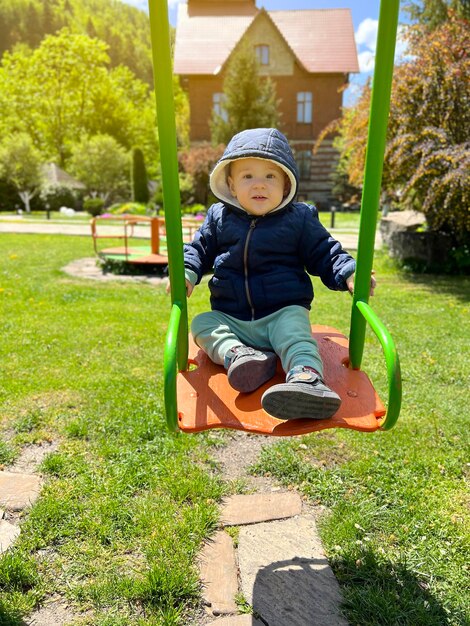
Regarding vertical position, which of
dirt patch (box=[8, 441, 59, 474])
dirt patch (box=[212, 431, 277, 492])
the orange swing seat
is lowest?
dirt patch (box=[212, 431, 277, 492])

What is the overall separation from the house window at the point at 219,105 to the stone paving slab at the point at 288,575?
85.9 feet

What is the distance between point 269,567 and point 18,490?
128cm

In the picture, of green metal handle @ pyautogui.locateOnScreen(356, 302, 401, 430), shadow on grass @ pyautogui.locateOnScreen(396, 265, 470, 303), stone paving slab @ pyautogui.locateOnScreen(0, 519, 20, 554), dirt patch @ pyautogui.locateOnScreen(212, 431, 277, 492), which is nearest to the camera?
green metal handle @ pyautogui.locateOnScreen(356, 302, 401, 430)

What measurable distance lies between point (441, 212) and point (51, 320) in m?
5.41

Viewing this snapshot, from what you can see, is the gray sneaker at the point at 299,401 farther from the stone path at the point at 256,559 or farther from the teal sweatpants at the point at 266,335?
the stone path at the point at 256,559

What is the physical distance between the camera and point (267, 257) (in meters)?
2.25

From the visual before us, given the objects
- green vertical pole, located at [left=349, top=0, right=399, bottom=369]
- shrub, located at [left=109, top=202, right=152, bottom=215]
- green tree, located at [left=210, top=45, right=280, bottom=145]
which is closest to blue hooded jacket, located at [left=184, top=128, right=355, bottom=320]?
green vertical pole, located at [left=349, top=0, right=399, bottom=369]

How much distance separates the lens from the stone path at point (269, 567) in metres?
2.04

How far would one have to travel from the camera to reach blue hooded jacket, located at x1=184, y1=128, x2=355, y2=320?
2242mm

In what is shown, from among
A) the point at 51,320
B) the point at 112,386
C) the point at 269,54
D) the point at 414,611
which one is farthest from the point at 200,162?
the point at 414,611

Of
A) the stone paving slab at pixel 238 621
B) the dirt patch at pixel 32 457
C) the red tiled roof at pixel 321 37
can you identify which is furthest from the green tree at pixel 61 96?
the stone paving slab at pixel 238 621

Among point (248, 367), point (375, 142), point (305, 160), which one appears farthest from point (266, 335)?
point (305, 160)

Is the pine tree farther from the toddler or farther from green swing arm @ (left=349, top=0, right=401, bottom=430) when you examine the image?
green swing arm @ (left=349, top=0, right=401, bottom=430)

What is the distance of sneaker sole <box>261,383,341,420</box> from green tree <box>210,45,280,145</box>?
23.6 m
